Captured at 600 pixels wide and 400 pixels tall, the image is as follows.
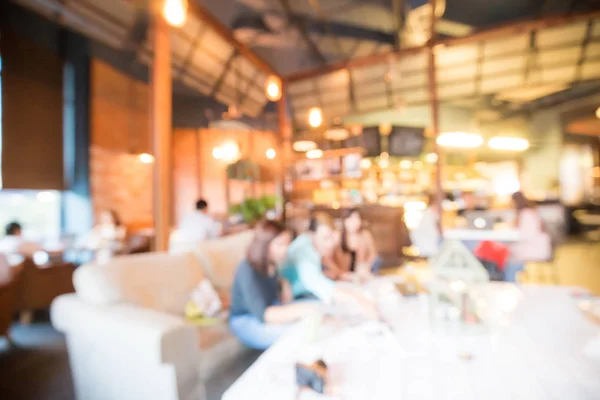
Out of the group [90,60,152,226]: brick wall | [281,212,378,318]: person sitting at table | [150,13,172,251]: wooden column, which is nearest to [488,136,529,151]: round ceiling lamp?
[281,212,378,318]: person sitting at table

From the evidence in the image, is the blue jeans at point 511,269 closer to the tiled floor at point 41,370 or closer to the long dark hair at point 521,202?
the long dark hair at point 521,202

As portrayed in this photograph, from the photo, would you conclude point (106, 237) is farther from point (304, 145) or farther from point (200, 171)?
point (200, 171)

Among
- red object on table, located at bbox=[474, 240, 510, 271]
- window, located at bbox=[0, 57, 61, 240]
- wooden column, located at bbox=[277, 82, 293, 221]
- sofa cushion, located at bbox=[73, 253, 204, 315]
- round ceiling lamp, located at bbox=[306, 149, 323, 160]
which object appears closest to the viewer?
sofa cushion, located at bbox=[73, 253, 204, 315]

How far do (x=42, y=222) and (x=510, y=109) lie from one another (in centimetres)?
1287

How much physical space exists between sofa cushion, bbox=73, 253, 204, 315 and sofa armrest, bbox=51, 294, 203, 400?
9cm

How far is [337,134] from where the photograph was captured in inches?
333

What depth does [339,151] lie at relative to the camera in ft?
26.1

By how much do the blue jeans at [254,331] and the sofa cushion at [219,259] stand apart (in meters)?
0.67

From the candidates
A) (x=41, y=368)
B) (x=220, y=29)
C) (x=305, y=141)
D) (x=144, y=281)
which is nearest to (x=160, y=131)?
(x=220, y=29)

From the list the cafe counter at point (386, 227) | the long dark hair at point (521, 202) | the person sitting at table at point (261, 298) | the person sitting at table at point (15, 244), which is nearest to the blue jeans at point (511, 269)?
the long dark hair at point (521, 202)

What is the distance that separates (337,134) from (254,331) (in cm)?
686

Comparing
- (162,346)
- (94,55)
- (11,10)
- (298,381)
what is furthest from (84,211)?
(298,381)

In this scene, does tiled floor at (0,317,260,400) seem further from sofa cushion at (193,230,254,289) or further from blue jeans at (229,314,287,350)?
sofa cushion at (193,230,254,289)

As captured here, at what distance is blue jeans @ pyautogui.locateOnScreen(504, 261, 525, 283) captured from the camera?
4.03 metres
